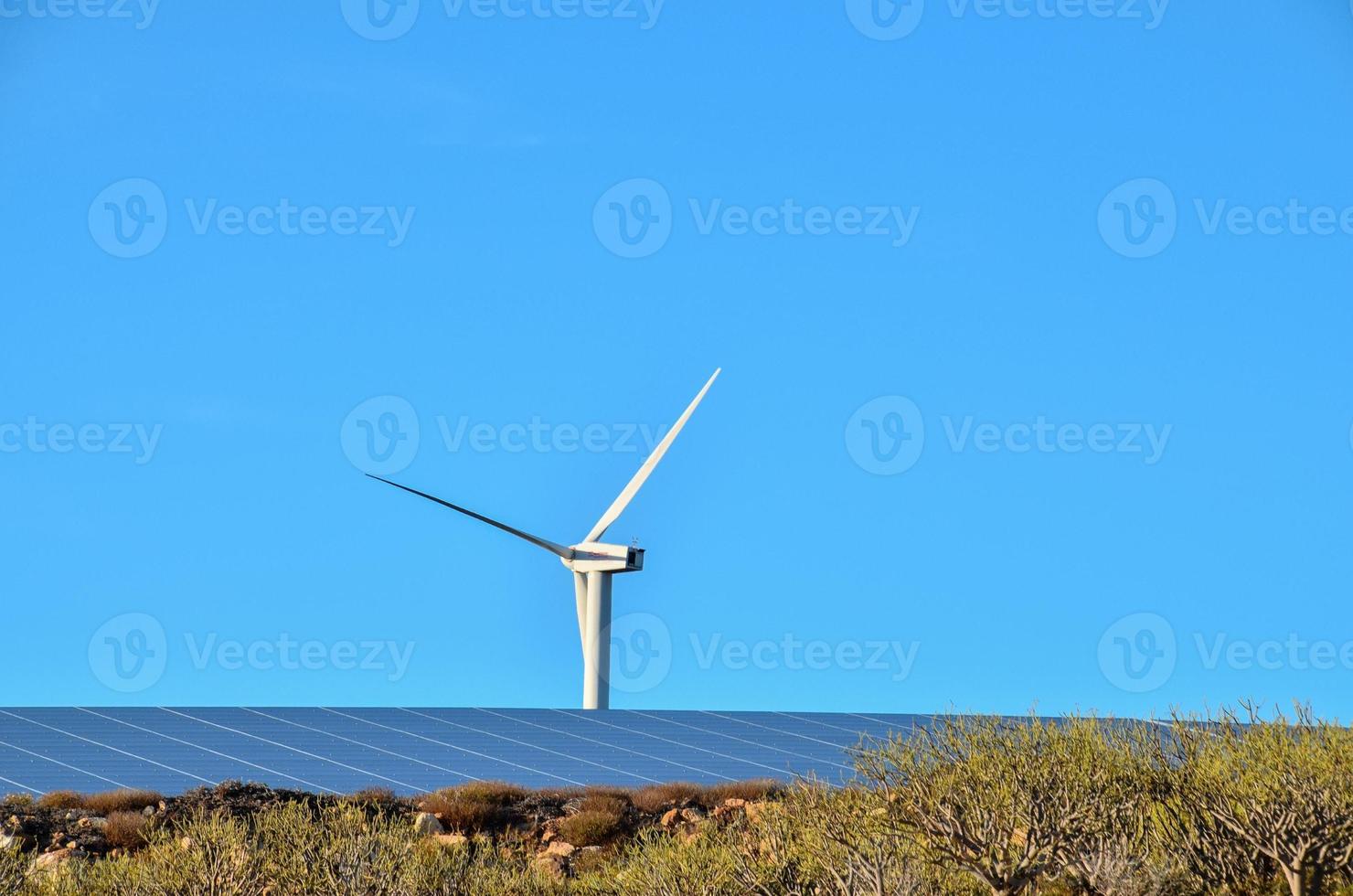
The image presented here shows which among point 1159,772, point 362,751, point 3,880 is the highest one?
point 1159,772

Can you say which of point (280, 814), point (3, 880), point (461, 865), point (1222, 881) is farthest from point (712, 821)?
point (3, 880)

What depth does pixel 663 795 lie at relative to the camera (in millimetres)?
45781

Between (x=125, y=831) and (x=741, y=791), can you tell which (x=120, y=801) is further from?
(x=741, y=791)

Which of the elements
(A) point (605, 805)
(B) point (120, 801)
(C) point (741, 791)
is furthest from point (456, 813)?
(B) point (120, 801)

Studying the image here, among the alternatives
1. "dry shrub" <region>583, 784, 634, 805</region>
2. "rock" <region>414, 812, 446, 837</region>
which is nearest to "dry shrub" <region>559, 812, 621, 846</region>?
"dry shrub" <region>583, 784, 634, 805</region>

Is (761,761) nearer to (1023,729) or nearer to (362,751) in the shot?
(362,751)

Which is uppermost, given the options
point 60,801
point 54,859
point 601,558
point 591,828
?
point 601,558

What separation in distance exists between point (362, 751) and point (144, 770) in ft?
20.7

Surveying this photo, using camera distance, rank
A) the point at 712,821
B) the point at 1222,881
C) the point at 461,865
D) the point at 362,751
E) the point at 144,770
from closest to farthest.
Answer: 1. the point at 1222,881
2. the point at 461,865
3. the point at 712,821
4. the point at 144,770
5. the point at 362,751

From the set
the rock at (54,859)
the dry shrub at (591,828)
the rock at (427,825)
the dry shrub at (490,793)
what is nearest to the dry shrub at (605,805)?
the dry shrub at (591,828)

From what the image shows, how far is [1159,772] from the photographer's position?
32594 millimetres

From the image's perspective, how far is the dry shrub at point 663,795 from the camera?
4516 centimetres

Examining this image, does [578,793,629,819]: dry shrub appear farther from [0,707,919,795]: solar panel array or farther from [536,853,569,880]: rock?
[536,853,569,880]: rock

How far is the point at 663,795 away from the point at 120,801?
44.6 feet
